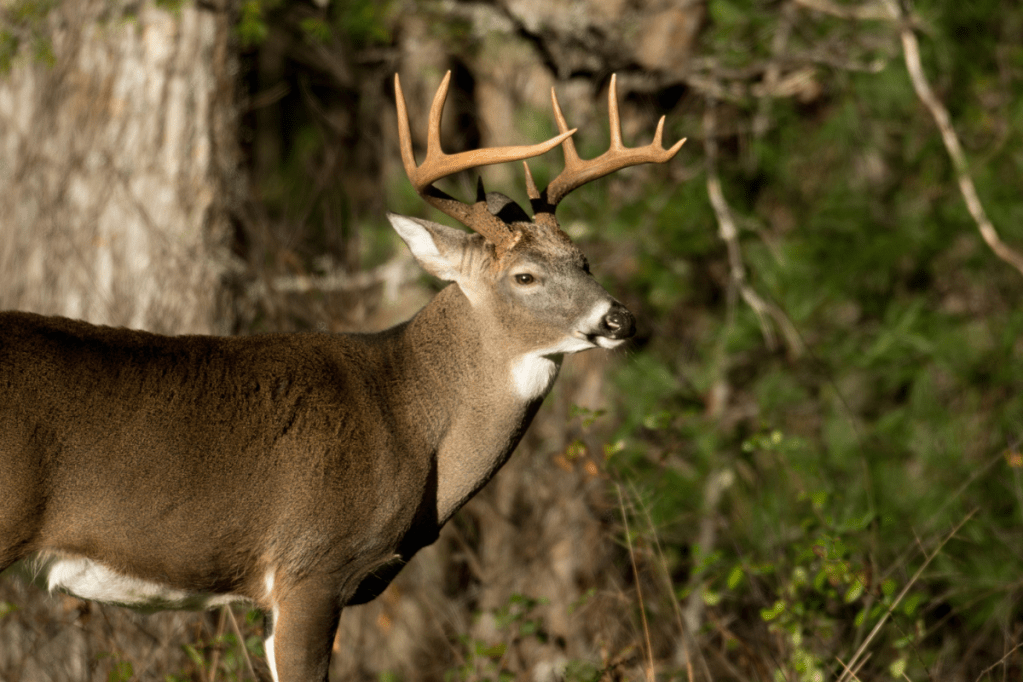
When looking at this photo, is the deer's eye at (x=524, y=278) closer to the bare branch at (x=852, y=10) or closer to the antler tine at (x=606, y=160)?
the antler tine at (x=606, y=160)

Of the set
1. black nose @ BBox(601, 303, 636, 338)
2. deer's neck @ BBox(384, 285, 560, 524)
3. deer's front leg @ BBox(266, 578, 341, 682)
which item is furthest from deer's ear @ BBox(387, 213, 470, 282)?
deer's front leg @ BBox(266, 578, 341, 682)

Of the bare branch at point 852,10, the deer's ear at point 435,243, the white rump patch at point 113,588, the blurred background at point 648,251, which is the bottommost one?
the blurred background at point 648,251

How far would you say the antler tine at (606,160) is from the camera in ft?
12.9

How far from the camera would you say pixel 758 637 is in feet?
15.6

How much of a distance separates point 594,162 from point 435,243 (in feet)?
2.34

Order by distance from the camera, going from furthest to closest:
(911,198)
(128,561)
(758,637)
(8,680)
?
(911,198), (758,637), (8,680), (128,561)

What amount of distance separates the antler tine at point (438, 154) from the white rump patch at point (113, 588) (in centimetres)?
162

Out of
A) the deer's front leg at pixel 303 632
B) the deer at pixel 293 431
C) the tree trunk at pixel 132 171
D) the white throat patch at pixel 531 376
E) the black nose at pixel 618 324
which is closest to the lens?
the deer at pixel 293 431

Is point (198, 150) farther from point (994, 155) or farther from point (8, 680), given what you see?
point (994, 155)

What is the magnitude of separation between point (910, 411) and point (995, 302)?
1.17 meters

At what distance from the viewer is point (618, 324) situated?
3.71 m

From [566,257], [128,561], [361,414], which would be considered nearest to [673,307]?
[566,257]

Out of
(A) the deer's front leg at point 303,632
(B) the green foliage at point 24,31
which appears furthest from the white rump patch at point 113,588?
(B) the green foliage at point 24,31

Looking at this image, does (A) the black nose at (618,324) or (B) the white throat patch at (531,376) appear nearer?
(A) the black nose at (618,324)
